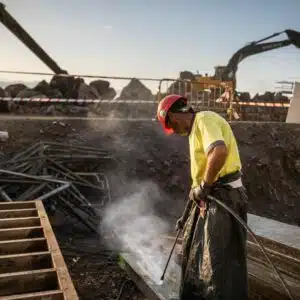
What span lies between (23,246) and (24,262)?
396 mm

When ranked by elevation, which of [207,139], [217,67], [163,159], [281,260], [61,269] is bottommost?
[163,159]

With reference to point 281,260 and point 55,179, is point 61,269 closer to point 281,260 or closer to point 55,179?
point 281,260

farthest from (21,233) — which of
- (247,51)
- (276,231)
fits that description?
(247,51)

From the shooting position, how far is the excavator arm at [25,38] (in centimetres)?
1455

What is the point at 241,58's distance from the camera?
2148cm

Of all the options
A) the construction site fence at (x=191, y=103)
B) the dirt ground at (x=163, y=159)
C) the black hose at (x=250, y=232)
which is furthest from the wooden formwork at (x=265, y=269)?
the construction site fence at (x=191, y=103)

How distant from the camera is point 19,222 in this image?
Result: 4.29 m

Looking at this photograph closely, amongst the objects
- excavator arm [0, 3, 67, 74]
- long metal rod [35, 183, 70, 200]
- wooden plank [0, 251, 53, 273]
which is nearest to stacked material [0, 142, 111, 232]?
long metal rod [35, 183, 70, 200]

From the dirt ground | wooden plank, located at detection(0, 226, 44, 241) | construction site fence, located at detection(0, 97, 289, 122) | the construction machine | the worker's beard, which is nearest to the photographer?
the worker's beard

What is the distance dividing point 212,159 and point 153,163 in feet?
25.3

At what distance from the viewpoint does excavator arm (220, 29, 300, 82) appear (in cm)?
2109

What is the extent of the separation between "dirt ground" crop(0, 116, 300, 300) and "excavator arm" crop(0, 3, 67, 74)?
5706mm

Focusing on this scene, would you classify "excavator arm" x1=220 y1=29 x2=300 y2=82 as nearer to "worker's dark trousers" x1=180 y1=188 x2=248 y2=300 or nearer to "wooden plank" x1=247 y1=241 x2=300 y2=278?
"wooden plank" x1=247 y1=241 x2=300 y2=278

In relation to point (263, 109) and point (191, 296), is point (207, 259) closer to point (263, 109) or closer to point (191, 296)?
point (191, 296)
